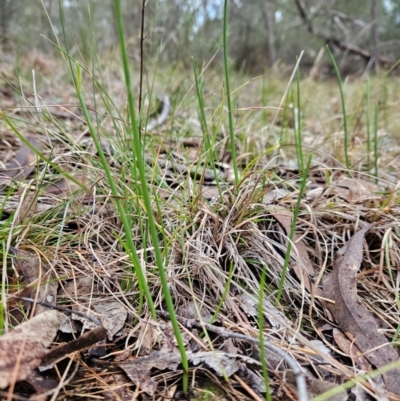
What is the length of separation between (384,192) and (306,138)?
89 centimetres

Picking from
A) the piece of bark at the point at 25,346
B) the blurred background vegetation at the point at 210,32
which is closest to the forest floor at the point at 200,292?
the piece of bark at the point at 25,346

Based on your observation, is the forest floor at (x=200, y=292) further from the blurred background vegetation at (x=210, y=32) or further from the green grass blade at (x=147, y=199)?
the blurred background vegetation at (x=210, y=32)

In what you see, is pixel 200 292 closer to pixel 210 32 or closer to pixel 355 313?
pixel 355 313

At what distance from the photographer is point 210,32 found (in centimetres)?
717

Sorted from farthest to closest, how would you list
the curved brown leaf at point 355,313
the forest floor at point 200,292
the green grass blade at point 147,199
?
1. the curved brown leaf at point 355,313
2. the forest floor at point 200,292
3. the green grass blade at point 147,199

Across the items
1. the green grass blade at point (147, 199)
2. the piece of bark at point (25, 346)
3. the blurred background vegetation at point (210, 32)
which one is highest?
the blurred background vegetation at point (210, 32)

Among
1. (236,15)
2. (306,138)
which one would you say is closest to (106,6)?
(236,15)

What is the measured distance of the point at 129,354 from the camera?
661 mm

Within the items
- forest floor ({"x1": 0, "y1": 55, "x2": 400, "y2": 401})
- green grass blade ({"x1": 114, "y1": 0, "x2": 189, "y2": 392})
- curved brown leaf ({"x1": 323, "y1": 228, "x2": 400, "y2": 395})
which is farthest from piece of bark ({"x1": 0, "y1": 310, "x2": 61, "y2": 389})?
curved brown leaf ({"x1": 323, "y1": 228, "x2": 400, "y2": 395})

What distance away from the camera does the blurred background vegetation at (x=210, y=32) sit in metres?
2.48

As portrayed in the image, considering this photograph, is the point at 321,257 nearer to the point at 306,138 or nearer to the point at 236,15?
the point at 306,138

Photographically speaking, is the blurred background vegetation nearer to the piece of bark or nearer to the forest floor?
the forest floor

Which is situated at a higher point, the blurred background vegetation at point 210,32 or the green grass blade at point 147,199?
the blurred background vegetation at point 210,32

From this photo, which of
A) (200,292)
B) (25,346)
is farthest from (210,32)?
(25,346)
